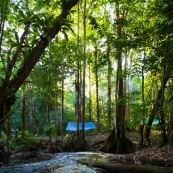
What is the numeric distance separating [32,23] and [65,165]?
13.5ft

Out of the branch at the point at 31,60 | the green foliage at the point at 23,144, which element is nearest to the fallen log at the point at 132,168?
the branch at the point at 31,60

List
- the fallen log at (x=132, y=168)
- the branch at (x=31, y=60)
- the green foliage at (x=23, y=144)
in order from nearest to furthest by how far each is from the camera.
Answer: the fallen log at (x=132, y=168) → the branch at (x=31, y=60) → the green foliage at (x=23, y=144)

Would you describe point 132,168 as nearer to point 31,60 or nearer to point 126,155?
point 126,155

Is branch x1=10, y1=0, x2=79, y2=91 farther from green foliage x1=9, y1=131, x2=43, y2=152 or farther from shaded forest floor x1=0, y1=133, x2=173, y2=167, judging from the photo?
green foliage x1=9, y1=131, x2=43, y2=152

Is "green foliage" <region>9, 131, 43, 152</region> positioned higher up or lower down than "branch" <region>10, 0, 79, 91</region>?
lower down

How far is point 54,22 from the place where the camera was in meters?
7.21

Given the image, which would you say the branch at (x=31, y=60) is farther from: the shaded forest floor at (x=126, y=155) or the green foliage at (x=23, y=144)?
the green foliage at (x=23, y=144)

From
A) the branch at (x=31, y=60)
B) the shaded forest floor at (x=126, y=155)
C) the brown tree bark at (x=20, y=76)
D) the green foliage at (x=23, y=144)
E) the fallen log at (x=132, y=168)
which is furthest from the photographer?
the green foliage at (x=23, y=144)

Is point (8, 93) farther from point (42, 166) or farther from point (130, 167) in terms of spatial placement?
point (130, 167)

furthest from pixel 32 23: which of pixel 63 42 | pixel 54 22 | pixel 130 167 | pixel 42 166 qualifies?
pixel 63 42

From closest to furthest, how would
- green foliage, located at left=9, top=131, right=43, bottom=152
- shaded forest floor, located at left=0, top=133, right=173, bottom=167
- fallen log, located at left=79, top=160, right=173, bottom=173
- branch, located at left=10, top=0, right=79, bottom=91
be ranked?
fallen log, located at left=79, top=160, right=173, bottom=173
branch, located at left=10, top=0, right=79, bottom=91
shaded forest floor, located at left=0, top=133, right=173, bottom=167
green foliage, located at left=9, top=131, right=43, bottom=152

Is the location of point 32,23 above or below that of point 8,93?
above

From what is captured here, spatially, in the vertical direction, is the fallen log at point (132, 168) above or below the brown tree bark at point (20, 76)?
below

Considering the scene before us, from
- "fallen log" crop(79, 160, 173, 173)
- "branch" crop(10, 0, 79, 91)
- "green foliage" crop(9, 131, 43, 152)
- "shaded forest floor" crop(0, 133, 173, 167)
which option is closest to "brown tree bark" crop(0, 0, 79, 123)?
"branch" crop(10, 0, 79, 91)
